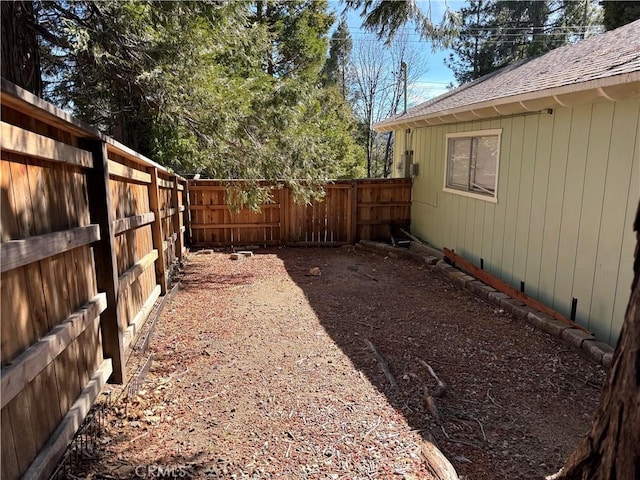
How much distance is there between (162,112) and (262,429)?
4.23 m

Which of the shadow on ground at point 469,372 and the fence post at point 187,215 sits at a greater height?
the fence post at point 187,215

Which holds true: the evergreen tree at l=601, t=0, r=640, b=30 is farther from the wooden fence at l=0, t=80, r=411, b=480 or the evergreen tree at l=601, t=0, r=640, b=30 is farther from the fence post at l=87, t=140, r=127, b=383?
the fence post at l=87, t=140, r=127, b=383

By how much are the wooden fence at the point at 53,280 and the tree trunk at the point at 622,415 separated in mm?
2114

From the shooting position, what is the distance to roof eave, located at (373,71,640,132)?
359 cm

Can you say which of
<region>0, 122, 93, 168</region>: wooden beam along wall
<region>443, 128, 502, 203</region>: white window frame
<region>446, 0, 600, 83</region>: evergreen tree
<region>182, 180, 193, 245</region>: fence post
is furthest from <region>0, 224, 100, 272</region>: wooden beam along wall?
<region>446, 0, 600, 83</region>: evergreen tree

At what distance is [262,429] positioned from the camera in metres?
2.69

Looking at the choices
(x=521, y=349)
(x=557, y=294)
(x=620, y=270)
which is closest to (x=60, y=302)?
(x=521, y=349)

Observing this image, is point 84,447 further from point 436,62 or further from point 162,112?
point 436,62

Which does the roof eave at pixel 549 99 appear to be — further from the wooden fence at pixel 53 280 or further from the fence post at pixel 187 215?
the fence post at pixel 187 215

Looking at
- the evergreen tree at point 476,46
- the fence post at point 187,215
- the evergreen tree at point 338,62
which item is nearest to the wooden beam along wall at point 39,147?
the fence post at point 187,215

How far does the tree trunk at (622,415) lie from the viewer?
115cm

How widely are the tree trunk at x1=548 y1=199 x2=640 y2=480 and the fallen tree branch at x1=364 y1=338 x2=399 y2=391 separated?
78.7 inches

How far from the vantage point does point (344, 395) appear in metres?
3.12

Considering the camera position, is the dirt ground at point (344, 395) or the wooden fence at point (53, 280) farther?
the dirt ground at point (344, 395)
